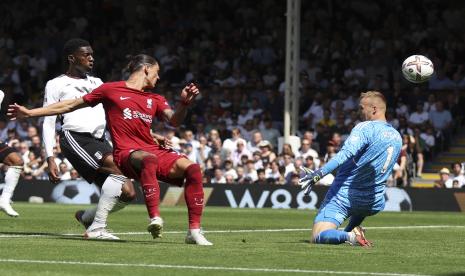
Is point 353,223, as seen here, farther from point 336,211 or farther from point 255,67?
point 255,67

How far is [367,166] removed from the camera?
12695mm

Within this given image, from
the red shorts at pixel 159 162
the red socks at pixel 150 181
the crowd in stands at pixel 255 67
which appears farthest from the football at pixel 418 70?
the crowd in stands at pixel 255 67

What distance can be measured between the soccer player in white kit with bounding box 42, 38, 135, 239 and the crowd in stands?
1397cm

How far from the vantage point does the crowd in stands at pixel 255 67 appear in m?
29.4

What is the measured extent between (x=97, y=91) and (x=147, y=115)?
1.93ft

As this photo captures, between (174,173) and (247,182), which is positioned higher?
(174,173)

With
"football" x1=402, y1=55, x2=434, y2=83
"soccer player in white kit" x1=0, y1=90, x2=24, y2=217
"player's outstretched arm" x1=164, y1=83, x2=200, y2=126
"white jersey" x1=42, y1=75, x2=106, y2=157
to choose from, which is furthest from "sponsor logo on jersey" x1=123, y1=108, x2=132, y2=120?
"football" x1=402, y1=55, x2=434, y2=83

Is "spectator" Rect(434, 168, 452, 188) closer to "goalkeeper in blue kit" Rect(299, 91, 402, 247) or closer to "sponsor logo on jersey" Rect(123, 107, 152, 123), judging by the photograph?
"goalkeeper in blue kit" Rect(299, 91, 402, 247)

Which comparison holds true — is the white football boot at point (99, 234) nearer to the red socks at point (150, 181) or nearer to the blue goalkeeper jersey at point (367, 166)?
the red socks at point (150, 181)

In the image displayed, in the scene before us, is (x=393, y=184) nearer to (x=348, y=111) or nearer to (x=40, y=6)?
(x=348, y=111)

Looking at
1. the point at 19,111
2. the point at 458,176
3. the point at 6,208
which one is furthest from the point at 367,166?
the point at 458,176

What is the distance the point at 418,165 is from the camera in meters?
28.8

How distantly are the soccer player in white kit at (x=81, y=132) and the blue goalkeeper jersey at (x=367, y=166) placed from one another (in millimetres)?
2386

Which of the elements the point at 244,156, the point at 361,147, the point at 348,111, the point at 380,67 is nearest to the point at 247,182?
the point at 244,156
